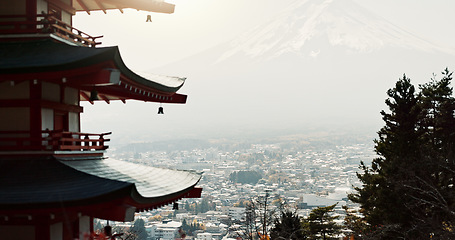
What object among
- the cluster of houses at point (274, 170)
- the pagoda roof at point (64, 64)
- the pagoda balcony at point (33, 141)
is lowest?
the cluster of houses at point (274, 170)

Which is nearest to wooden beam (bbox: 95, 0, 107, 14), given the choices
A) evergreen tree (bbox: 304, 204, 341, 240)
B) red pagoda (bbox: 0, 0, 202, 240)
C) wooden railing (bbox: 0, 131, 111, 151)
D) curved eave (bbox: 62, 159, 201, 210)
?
red pagoda (bbox: 0, 0, 202, 240)

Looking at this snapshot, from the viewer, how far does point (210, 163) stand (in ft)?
533

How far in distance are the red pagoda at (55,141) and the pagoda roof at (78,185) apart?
17 millimetres

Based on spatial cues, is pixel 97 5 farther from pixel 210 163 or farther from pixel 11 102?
pixel 210 163

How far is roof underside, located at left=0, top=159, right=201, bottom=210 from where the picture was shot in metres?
8.02

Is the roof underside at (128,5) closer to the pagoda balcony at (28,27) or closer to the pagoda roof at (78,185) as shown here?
the pagoda balcony at (28,27)

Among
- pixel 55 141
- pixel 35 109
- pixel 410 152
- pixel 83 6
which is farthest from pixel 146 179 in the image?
pixel 410 152

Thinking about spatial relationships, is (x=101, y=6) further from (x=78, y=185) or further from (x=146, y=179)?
(x=78, y=185)

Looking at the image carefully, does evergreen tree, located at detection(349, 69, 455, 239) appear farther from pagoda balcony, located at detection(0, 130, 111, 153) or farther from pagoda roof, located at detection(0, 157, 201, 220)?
pagoda balcony, located at detection(0, 130, 111, 153)

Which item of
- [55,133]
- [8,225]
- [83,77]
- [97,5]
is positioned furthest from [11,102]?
[97,5]

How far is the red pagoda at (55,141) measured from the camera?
831 centimetres

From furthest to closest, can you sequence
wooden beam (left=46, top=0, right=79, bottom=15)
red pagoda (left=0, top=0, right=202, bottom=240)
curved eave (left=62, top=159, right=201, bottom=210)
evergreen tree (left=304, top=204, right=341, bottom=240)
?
evergreen tree (left=304, top=204, right=341, bottom=240) < wooden beam (left=46, top=0, right=79, bottom=15) < curved eave (left=62, top=159, right=201, bottom=210) < red pagoda (left=0, top=0, right=202, bottom=240)

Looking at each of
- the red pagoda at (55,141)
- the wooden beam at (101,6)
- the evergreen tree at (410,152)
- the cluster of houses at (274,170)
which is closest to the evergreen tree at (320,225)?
the evergreen tree at (410,152)

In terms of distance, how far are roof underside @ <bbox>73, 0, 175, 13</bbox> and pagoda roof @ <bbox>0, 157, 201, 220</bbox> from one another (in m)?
4.19
